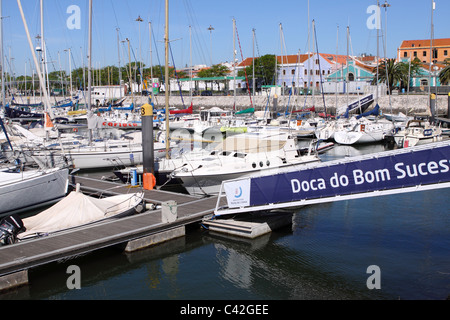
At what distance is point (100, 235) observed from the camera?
52.4 feet

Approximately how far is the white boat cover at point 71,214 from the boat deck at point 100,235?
585mm

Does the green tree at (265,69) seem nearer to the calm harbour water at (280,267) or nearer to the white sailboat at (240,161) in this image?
the white sailboat at (240,161)

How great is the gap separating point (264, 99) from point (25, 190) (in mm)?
67321

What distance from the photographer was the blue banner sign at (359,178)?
46.2 ft

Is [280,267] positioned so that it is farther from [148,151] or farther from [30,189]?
[30,189]

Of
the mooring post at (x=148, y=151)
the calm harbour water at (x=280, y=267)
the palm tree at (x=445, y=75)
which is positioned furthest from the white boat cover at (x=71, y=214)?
the palm tree at (x=445, y=75)

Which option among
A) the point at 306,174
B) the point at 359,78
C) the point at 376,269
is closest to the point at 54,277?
the point at 306,174

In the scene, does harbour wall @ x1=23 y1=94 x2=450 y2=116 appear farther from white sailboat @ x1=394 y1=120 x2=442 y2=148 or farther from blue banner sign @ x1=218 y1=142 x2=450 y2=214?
blue banner sign @ x1=218 y1=142 x2=450 y2=214

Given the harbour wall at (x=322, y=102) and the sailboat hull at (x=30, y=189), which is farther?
the harbour wall at (x=322, y=102)

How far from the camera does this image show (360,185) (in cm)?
1541

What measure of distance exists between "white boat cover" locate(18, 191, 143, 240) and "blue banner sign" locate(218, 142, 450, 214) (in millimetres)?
4826

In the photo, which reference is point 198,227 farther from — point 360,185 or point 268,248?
point 360,185

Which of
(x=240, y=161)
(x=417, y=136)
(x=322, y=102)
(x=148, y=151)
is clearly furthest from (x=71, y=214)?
(x=322, y=102)

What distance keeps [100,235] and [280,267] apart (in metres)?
6.27
